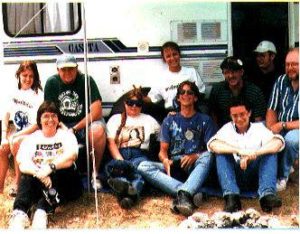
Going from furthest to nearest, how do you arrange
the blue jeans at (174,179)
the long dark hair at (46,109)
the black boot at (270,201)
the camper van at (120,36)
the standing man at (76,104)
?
the camper van at (120,36) < the standing man at (76,104) < the long dark hair at (46,109) < the blue jeans at (174,179) < the black boot at (270,201)

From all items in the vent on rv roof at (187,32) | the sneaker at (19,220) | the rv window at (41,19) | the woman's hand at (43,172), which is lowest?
the sneaker at (19,220)

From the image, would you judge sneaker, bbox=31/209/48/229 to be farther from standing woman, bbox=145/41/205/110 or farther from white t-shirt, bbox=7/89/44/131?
standing woman, bbox=145/41/205/110

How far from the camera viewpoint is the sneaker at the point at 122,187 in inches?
248

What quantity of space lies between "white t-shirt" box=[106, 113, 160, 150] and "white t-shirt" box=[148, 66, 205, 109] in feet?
0.67

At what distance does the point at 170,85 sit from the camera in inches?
263

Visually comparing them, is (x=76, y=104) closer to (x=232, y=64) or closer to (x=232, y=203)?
(x=232, y=64)

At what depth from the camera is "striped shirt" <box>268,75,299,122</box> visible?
6.37 m

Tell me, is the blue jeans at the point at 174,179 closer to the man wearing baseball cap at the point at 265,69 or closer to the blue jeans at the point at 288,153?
the blue jeans at the point at 288,153

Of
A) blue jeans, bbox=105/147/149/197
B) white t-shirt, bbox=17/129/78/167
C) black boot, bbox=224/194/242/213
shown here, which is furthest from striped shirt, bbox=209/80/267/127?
white t-shirt, bbox=17/129/78/167

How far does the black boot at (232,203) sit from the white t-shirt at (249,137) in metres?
0.43

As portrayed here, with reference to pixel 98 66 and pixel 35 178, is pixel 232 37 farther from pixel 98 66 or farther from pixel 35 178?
pixel 35 178

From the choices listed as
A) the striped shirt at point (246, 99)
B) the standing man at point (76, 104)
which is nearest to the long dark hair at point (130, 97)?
the standing man at point (76, 104)

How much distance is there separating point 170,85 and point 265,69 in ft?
2.86

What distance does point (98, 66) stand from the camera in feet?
22.5
